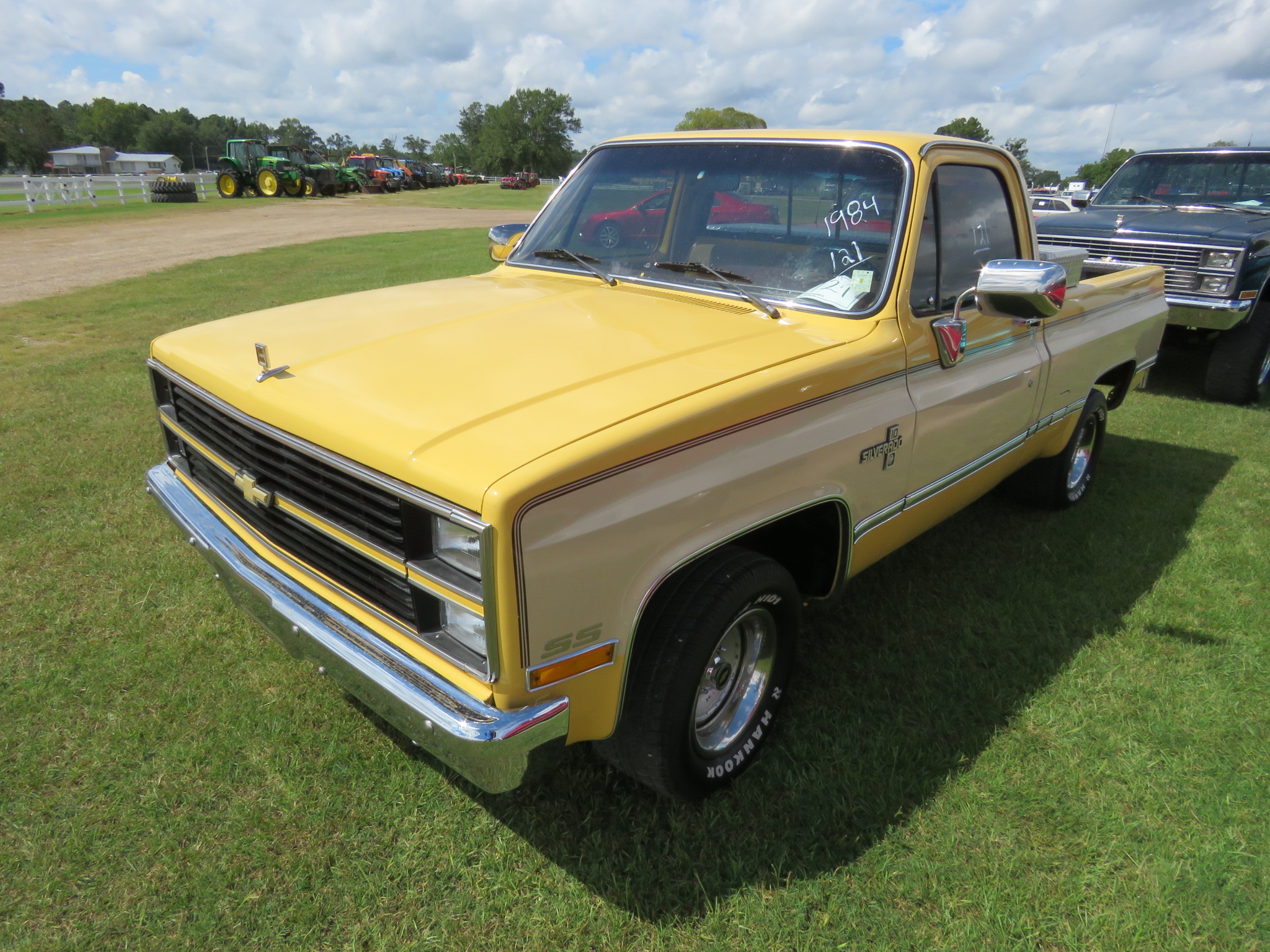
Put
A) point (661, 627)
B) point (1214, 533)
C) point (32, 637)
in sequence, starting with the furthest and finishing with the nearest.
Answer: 1. point (1214, 533)
2. point (32, 637)
3. point (661, 627)

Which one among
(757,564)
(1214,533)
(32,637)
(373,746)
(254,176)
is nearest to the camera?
(757,564)

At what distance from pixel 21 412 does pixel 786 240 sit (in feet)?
19.0

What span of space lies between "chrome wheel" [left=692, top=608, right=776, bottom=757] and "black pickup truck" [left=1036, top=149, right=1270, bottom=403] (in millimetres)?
4805

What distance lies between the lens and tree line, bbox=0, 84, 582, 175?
290 ft

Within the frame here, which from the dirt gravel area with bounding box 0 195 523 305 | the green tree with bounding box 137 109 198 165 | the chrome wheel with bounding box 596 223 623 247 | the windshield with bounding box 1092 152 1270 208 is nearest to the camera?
the chrome wheel with bounding box 596 223 623 247

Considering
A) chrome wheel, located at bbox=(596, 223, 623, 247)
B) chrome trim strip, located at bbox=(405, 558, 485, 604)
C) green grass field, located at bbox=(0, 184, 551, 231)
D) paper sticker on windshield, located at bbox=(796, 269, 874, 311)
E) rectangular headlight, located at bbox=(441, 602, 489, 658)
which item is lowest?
rectangular headlight, located at bbox=(441, 602, 489, 658)

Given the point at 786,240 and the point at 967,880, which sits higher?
the point at 786,240

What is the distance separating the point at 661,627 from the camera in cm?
215

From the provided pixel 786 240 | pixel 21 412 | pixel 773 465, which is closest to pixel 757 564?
pixel 773 465

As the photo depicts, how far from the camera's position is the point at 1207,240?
21.1ft

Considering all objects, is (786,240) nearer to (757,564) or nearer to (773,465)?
(773,465)

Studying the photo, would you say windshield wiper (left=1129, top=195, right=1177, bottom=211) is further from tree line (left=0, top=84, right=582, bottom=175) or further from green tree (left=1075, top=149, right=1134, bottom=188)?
tree line (left=0, top=84, right=582, bottom=175)

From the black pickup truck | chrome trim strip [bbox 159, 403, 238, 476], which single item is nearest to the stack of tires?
the black pickup truck

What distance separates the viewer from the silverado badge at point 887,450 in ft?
8.35
